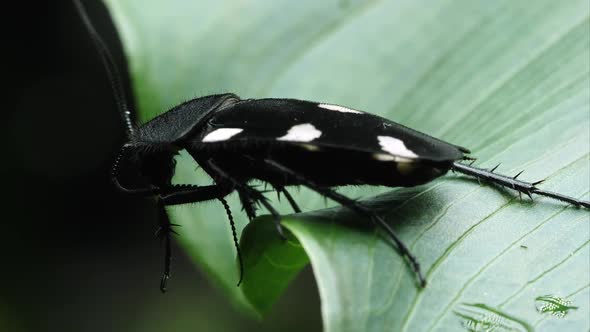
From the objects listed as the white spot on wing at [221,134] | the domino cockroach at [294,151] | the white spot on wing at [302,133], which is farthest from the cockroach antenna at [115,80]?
the white spot on wing at [302,133]

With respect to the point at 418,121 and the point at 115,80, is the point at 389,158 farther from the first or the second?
the point at 115,80

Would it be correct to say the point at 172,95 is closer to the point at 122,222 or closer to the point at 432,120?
the point at 432,120

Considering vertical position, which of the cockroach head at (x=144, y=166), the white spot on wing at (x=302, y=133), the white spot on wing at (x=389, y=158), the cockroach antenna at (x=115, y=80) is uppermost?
the cockroach antenna at (x=115, y=80)

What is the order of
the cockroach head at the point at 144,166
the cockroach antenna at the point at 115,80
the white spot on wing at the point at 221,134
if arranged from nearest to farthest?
1. the white spot on wing at the point at 221,134
2. the cockroach head at the point at 144,166
3. the cockroach antenna at the point at 115,80

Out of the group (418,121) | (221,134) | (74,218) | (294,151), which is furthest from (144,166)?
(74,218)

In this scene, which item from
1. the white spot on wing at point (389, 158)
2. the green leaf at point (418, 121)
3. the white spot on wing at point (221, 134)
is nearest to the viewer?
the green leaf at point (418, 121)

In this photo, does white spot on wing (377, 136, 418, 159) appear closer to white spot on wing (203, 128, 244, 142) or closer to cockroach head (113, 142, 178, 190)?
white spot on wing (203, 128, 244, 142)

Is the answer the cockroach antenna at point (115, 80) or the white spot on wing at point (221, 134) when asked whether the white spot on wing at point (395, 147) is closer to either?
the white spot on wing at point (221, 134)

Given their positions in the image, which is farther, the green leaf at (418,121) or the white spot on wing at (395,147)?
the white spot on wing at (395,147)
